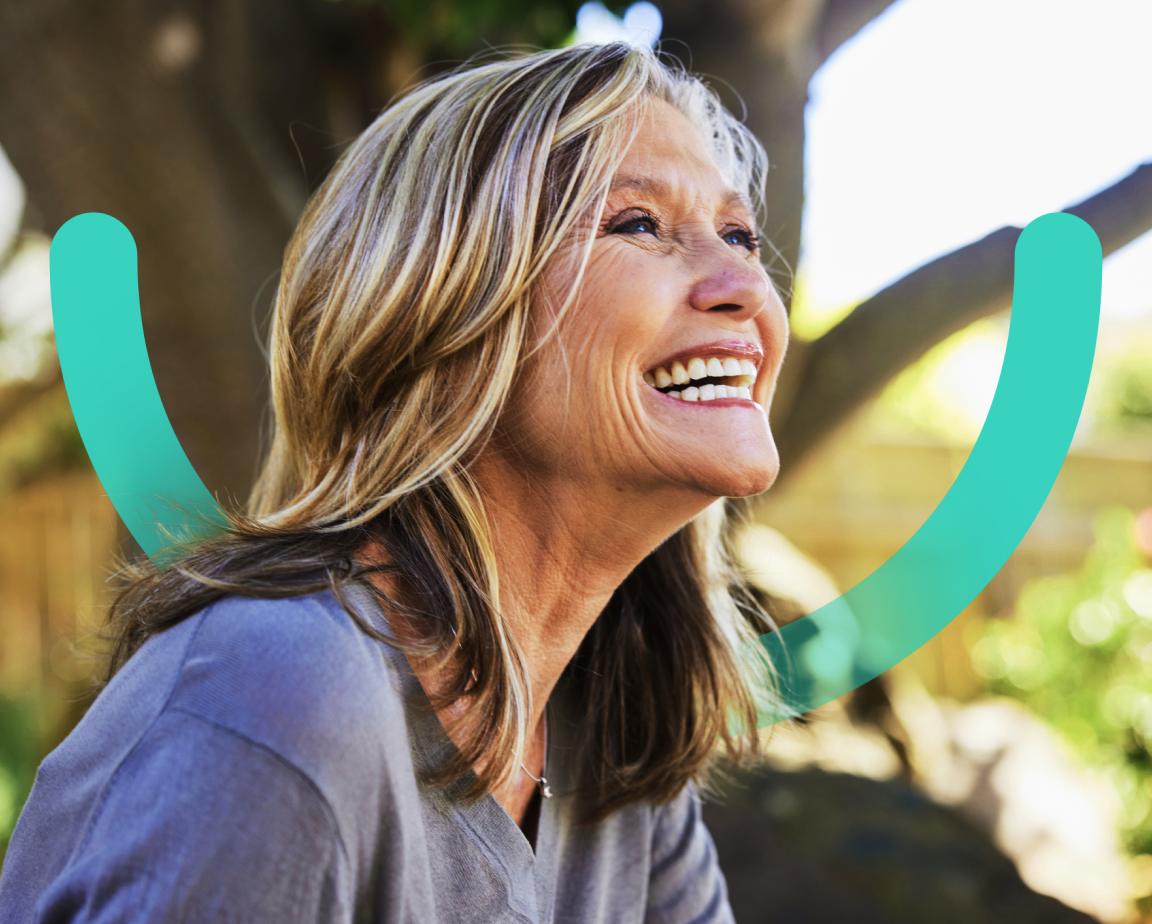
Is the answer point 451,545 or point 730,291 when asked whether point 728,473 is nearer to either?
point 730,291

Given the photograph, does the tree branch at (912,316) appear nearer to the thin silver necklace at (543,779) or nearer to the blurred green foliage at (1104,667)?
the thin silver necklace at (543,779)

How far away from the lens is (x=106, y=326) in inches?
60.5

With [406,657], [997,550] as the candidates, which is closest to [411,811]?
[406,657]

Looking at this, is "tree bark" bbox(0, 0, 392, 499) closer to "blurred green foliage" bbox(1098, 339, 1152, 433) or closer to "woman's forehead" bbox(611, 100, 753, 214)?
"woman's forehead" bbox(611, 100, 753, 214)

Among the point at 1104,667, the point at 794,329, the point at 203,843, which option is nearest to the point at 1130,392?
the point at 1104,667

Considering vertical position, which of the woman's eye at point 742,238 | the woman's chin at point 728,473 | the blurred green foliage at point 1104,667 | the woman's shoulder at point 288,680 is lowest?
the blurred green foliage at point 1104,667

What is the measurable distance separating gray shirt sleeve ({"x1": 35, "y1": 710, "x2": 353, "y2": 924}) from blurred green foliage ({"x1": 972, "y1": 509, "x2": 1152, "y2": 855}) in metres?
5.40

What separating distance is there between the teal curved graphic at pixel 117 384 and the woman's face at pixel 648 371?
1.91ft

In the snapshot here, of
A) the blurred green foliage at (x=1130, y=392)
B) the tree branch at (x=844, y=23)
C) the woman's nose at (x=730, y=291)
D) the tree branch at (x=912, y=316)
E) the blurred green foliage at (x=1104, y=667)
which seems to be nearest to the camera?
the woman's nose at (x=730, y=291)

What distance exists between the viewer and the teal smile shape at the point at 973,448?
1.52 m

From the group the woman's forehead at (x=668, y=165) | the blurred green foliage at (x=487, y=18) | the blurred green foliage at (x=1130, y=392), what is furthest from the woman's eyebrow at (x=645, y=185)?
the blurred green foliage at (x=1130, y=392)

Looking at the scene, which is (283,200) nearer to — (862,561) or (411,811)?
(411,811)

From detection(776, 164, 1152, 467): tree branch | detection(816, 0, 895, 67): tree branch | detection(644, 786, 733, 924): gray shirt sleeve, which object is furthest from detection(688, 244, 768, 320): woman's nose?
detection(816, 0, 895, 67): tree branch

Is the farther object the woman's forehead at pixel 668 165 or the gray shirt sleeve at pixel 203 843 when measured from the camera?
the woman's forehead at pixel 668 165
